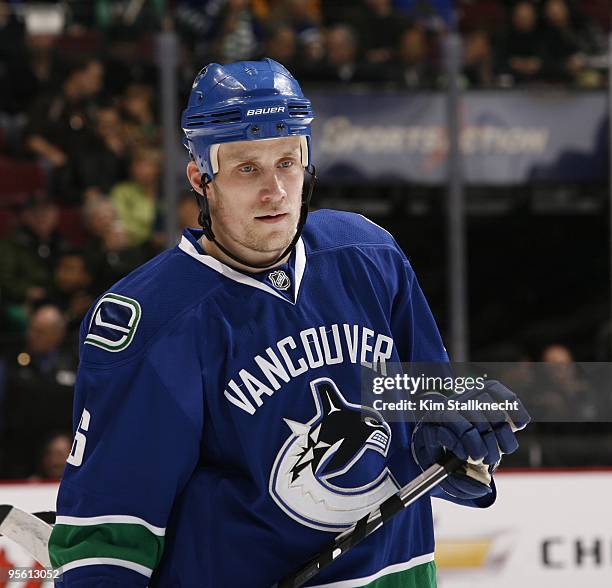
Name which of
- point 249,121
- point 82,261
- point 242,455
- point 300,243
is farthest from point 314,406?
point 82,261

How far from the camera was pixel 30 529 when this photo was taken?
1.87m

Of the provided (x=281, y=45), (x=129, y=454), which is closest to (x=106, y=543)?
(x=129, y=454)

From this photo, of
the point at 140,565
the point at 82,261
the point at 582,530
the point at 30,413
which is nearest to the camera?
the point at 140,565

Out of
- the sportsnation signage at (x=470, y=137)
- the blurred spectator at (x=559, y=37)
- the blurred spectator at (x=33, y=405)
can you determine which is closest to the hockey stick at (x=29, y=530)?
the blurred spectator at (x=33, y=405)

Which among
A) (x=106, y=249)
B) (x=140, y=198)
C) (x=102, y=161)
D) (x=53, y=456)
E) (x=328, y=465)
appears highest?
(x=328, y=465)

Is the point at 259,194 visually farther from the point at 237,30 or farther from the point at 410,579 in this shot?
the point at 237,30

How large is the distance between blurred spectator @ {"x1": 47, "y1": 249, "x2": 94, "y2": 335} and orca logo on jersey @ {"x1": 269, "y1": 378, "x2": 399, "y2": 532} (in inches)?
113

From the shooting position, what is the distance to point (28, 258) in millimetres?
4645

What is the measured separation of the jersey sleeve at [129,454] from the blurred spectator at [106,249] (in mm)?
2862

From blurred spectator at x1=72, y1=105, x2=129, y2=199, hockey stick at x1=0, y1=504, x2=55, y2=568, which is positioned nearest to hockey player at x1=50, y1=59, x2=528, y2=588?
hockey stick at x1=0, y1=504, x2=55, y2=568

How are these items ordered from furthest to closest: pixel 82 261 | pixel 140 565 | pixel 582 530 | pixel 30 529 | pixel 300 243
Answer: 1. pixel 82 261
2. pixel 582 530
3. pixel 30 529
4. pixel 300 243
5. pixel 140 565

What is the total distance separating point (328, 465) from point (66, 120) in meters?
3.77

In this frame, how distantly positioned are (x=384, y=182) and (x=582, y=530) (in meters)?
1.90

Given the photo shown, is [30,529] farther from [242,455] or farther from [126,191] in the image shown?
[126,191]
